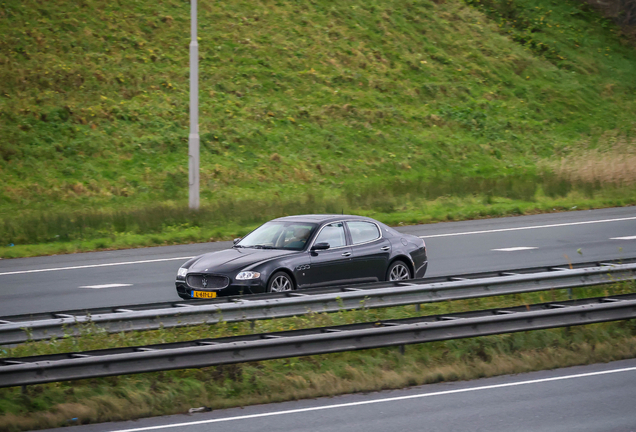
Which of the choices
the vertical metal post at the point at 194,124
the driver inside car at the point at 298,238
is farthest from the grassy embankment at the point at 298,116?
the driver inside car at the point at 298,238

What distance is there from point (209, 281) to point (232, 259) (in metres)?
0.54

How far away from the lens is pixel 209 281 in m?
12.8

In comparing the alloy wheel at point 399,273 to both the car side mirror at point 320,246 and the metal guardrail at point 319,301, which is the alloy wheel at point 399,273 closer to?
the car side mirror at point 320,246

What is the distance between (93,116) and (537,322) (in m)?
28.4

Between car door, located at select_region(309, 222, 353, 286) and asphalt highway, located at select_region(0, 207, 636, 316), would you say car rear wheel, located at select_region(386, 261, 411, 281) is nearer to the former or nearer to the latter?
car door, located at select_region(309, 222, 353, 286)

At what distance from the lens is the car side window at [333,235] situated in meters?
13.9

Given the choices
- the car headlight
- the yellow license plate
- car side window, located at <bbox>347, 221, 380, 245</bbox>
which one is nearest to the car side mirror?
car side window, located at <bbox>347, 221, 380, 245</bbox>

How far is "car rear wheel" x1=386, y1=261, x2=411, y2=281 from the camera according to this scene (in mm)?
14312

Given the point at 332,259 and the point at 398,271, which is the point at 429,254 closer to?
the point at 398,271

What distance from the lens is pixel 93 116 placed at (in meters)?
35.1

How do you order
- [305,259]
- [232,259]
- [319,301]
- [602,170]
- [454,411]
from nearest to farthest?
[454,411]
[319,301]
[232,259]
[305,259]
[602,170]

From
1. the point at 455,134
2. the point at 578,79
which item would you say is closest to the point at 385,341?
the point at 455,134

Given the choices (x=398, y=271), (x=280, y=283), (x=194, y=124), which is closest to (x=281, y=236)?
(x=280, y=283)

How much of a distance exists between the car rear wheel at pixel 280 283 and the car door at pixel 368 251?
1329 mm
